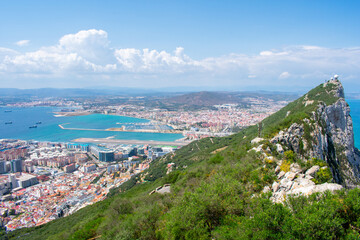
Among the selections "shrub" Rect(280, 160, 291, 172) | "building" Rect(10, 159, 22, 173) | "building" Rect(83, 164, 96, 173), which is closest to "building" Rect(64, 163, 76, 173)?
"building" Rect(83, 164, 96, 173)

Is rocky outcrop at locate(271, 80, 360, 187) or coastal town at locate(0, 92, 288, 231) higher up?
rocky outcrop at locate(271, 80, 360, 187)

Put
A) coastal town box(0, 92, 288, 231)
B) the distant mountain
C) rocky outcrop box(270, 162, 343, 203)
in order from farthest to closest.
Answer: the distant mountain, coastal town box(0, 92, 288, 231), rocky outcrop box(270, 162, 343, 203)

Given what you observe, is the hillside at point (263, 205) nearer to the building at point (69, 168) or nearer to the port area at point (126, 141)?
the building at point (69, 168)

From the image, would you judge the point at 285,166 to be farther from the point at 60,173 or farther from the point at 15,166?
the point at 15,166

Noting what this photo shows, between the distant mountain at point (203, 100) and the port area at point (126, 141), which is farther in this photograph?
the distant mountain at point (203, 100)

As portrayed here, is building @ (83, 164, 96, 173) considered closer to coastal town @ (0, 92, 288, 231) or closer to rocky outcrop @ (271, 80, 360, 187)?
coastal town @ (0, 92, 288, 231)

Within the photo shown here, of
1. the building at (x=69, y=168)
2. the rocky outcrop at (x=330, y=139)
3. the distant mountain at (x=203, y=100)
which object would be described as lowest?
the building at (x=69, y=168)

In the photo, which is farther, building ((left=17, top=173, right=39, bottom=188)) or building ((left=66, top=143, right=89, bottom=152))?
building ((left=66, top=143, right=89, bottom=152))

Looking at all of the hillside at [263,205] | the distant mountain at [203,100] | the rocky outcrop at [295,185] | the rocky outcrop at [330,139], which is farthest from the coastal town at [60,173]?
the distant mountain at [203,100]

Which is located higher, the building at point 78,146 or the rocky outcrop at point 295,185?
the rocky outcrop at point 295,185

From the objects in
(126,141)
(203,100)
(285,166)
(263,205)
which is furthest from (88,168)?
(203,100)
